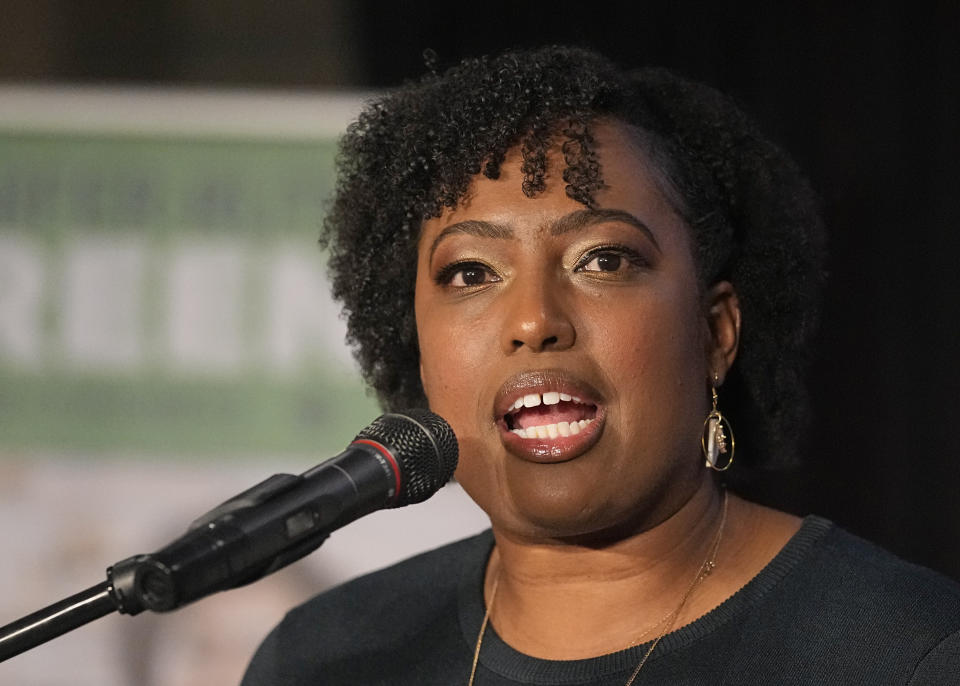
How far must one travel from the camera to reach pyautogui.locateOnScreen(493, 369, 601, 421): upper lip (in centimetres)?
186

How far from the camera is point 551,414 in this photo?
1.91 m

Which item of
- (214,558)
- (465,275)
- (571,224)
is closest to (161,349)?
(465,275)

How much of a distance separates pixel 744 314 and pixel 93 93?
2.03 m

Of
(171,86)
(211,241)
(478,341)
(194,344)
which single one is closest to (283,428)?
(194,344)

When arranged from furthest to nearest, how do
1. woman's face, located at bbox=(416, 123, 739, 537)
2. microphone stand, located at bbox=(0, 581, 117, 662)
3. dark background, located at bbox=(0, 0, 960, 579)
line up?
dark background, located at bbox=(0, 0, 960, 579) < woman's face, located at bbox=(416, 123, 739, 537) < microphone stand, located at bbox=(0, 581, 117, 662)

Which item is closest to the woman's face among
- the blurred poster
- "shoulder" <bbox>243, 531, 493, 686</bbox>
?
"shoulder" <bbox>243, 531, 493, 686</bbox>

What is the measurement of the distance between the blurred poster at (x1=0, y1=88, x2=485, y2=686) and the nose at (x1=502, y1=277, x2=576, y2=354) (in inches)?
56.8

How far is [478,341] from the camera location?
2.00m

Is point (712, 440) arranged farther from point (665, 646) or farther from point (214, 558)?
point (214, 558)

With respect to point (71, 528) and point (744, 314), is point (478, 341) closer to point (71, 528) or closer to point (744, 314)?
point (744, 314)

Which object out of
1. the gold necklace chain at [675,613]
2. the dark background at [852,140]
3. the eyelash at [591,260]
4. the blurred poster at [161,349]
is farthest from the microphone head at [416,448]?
the dark background at [852,140]

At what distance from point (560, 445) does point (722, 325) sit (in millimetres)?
507

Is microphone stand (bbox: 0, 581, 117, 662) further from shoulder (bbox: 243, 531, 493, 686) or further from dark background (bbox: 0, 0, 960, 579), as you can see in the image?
dark background (bbox: 0, 0, 960, 579)

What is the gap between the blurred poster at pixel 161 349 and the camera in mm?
3213
